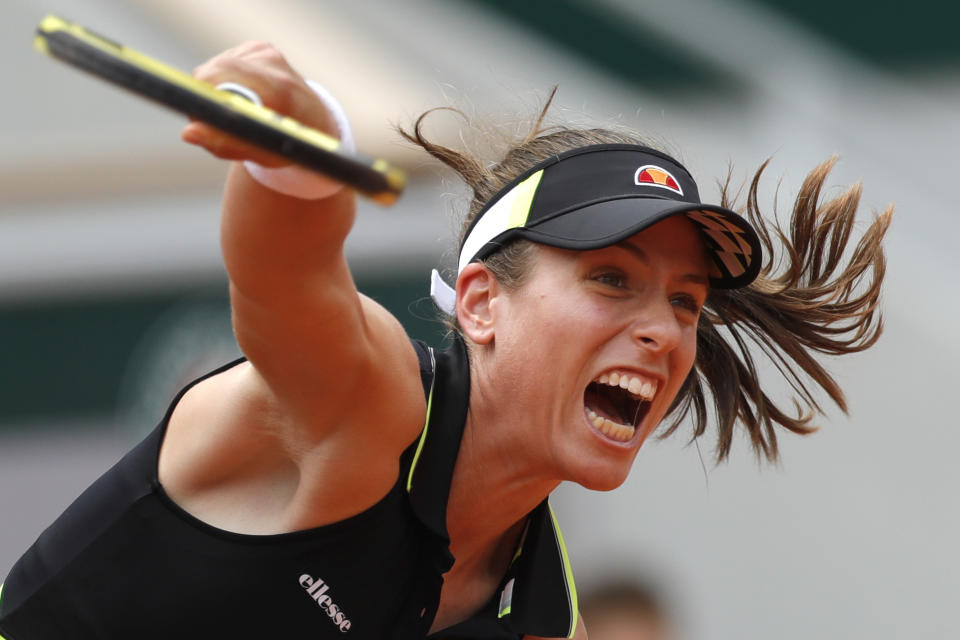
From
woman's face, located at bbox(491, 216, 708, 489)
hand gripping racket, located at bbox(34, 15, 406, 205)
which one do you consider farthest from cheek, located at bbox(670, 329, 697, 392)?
hand gripping racket, located at bbox(34, 15, 406, 205)

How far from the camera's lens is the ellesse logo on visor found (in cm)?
297

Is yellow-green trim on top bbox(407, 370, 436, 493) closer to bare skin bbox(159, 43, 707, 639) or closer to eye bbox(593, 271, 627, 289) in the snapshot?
bare skin bbox(159, 43, 707, 639)

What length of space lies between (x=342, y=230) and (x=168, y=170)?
496 cm

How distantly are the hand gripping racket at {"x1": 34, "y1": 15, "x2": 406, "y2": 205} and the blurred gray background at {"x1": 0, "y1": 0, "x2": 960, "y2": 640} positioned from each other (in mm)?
3760

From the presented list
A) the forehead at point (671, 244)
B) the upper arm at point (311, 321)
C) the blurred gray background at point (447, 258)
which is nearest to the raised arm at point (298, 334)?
the upper arm at point (311, 321)

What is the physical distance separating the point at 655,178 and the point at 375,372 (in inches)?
33.6

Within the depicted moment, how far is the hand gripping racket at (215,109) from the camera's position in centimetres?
169

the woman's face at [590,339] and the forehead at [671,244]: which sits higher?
the forehead at [671,244]

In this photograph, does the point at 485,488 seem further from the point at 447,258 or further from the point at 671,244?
the point at 447,258

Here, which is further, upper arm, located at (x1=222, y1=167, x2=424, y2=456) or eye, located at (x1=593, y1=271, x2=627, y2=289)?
eye, located at (x1=593, y1=271, x2=627, y2=289)

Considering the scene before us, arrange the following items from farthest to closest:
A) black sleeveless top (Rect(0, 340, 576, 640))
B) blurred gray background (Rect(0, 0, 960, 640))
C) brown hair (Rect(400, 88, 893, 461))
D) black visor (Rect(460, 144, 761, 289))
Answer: blurred gray background (Rect(0, 0, 960, 640))
brown hair (Rect(400, 88, 893, 461))
black visor (Rect(460, 144, 761, 289))
black sleeveless top (Rect(0, 340, 576, 640))

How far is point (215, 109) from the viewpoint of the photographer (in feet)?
5.64

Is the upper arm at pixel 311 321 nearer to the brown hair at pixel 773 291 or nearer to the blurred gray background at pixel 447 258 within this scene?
the brown hair at pixel 773 291

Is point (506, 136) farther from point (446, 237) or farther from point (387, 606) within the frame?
point (446, 237)
